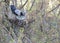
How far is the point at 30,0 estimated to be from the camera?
3854 millimetres

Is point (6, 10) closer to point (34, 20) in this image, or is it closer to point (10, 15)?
point (10, 15)

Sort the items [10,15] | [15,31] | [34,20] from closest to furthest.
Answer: [10,15], [15,31], [34,20]

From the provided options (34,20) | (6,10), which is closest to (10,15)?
(6,10)

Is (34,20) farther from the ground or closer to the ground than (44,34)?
farther from the ground

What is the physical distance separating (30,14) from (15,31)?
15.9 inches

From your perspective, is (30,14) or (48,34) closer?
(30,14)

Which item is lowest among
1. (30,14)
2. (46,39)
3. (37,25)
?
(46,39)

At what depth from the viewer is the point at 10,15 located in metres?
3.12

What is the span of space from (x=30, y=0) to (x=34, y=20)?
449 mm

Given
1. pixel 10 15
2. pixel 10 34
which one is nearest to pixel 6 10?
pixel 10 15

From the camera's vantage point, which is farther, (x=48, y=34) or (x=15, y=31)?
(x=48, y=34)

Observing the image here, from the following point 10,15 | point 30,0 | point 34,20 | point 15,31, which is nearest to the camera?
point 10,15

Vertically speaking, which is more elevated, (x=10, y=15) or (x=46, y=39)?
(x=10, y=15)

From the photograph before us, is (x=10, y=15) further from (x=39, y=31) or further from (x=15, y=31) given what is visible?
(x=39, y=31)
